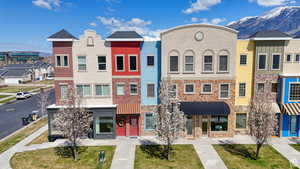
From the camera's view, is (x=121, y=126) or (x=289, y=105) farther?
(x=121, y=126)

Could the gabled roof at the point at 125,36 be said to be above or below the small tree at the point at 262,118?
above

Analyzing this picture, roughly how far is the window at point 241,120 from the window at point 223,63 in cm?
572

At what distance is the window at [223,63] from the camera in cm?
1880

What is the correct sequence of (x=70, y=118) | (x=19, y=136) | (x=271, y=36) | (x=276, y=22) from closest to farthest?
(x=70, y=118), (x=271, y=36), (x=19, y=136), (x=276, y=22)

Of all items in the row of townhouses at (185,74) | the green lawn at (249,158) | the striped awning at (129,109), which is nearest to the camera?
the green lawn at (249,158)

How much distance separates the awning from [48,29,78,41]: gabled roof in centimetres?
1452

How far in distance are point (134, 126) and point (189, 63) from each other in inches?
382

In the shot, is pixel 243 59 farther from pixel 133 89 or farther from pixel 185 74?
pixel 133 89

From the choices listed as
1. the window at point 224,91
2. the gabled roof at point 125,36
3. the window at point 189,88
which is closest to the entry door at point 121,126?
the window at point 189,88

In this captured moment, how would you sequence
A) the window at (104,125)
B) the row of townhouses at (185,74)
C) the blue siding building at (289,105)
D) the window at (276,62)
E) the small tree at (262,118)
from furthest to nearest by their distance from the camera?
the window at (104,125)
the window at (276,62)
the row of townhouses at (185,74)
the blue siding building at (289,105)
the small tree at (262,118)

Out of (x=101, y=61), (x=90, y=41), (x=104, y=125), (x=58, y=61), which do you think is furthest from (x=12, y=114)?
(x=90, y=41)

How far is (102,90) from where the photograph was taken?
19.7 m

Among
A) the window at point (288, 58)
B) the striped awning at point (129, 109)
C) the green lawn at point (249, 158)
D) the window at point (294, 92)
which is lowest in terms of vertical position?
the green lawn at point (249, 158)

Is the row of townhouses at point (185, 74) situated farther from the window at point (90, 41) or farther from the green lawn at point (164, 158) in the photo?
the green lawn at point (164, 158)
